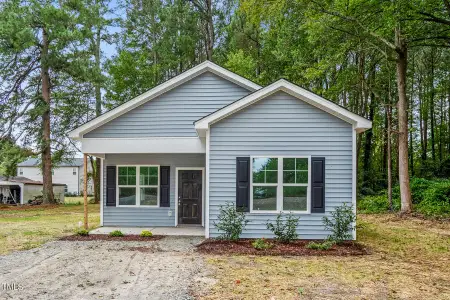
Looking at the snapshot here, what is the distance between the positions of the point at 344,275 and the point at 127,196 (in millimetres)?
7565

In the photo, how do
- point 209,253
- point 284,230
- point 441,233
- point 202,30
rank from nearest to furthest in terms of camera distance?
point 209,253
point 284,230
point 441,233
point 202,30

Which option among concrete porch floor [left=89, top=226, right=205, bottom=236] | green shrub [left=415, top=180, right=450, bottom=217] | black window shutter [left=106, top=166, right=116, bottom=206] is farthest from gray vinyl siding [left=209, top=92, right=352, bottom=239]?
green shrub [left=415, top=180, right=450, bottom=217]

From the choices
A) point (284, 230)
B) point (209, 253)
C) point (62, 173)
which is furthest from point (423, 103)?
point (62, 173)

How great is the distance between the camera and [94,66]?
21438 mm

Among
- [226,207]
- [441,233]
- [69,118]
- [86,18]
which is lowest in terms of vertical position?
[441,233]

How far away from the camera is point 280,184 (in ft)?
29.1

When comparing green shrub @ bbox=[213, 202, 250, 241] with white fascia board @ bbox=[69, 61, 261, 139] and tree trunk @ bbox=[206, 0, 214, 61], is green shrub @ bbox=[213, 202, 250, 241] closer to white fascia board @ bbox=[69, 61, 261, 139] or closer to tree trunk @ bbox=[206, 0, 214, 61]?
white fascia board @ bbox=[69, 61, 261, 139]

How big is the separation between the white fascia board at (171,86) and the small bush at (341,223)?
460 centimetres

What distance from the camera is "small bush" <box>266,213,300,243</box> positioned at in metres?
8.59

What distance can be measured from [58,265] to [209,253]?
9.57 feet

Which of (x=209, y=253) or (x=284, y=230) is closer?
(x=209, y=253)

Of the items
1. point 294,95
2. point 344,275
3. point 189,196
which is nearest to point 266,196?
point 294,95

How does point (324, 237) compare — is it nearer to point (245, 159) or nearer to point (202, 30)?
point (245, 159)

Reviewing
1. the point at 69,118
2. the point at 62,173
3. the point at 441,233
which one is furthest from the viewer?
the point at 62,173
